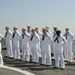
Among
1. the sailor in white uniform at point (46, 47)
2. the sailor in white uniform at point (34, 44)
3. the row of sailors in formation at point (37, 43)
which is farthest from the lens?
the sailor in white uniform at point (34, 44)

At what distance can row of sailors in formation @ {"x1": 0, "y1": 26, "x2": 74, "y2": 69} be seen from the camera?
1605 centimetres

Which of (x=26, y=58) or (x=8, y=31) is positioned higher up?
(x=8, y=31)

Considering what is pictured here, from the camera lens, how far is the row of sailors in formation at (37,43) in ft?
52.6

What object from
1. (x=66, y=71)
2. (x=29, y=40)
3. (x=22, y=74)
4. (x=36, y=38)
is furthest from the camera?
(x=29, y=40)

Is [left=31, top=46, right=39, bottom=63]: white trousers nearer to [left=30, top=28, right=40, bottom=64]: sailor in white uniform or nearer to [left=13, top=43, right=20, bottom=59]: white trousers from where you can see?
[left=30, top=28, right=40, bottom=64]: sailor in white uniform

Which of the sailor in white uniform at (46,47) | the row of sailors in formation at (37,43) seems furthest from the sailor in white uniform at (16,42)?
the sailor in white uniform at (46,47)

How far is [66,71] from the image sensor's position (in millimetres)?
14719

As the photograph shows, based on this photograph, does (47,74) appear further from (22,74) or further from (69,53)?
Result: (69,53)

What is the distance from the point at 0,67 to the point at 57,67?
2.95m

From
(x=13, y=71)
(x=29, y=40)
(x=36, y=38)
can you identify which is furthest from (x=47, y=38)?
(x=13, y=71)

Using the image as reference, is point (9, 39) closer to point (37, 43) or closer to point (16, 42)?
point (16, 42)

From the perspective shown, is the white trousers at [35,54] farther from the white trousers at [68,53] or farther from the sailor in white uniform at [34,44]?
the white trousers at [68,53]

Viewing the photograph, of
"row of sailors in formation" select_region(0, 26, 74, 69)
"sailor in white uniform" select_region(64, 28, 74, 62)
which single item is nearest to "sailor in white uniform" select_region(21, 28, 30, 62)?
"row of sailors in formation" select_region(0, 26, 74, 69)

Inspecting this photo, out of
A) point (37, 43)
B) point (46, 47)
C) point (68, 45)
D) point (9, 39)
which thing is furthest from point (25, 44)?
point (68, 45)
